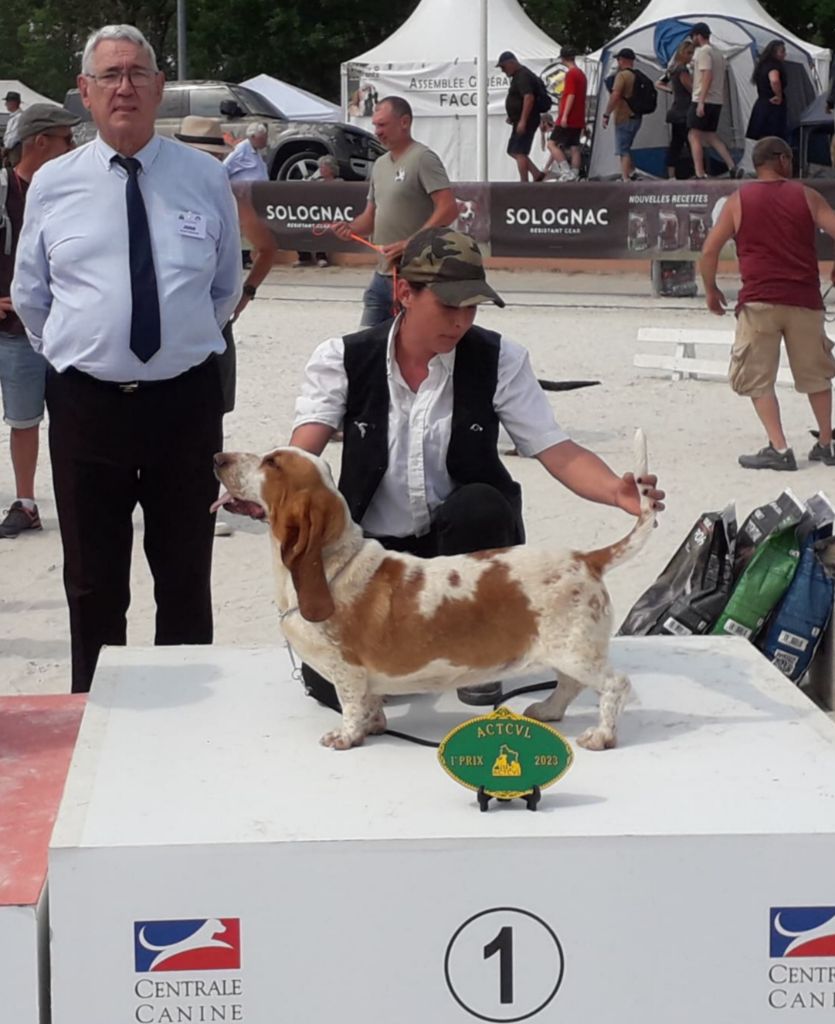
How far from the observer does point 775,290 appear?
7848 mm

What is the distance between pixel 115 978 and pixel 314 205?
13.8 meters

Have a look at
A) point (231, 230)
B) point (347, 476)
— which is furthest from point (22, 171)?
point (347, 476)

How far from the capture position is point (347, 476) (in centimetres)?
347

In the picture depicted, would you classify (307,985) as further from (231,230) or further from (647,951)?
(231,230)

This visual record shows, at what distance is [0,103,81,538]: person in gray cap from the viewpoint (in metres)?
5.89

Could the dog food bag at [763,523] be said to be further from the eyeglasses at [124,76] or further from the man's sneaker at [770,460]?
the man's sneaker at [770,460]

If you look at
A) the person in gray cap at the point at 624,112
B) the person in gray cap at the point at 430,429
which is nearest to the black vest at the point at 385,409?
the person in gray cap at the point at 430,429

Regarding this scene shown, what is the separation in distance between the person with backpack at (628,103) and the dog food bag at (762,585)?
15.0 meters

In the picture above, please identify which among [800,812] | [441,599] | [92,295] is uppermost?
[92,295]

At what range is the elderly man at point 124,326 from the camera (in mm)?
3748

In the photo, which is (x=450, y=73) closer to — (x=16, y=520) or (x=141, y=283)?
(x=16, y=520)

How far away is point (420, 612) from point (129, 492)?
1.37 meters

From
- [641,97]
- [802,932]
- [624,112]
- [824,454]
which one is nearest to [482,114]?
[624,112]

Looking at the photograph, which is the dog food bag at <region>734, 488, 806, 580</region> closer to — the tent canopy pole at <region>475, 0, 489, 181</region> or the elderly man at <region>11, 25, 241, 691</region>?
the elderly man at <region>11, 25, 241, 691</region>
